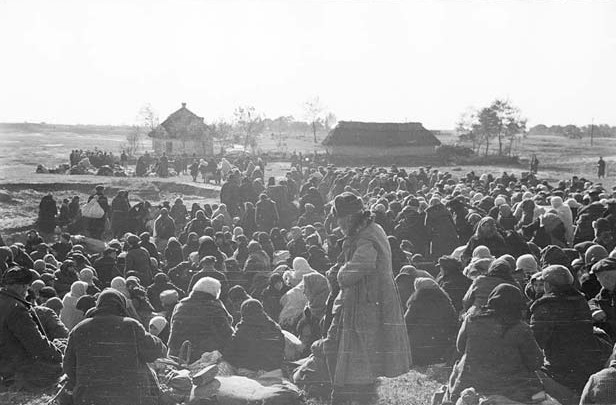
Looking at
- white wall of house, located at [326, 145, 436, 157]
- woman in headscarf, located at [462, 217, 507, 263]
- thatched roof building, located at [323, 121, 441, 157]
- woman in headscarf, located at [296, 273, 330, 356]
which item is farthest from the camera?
thatched roof building, located at [323, 121, 441, 157]

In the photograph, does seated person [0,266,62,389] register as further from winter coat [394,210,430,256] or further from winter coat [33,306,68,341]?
winter coat [394,210,430,256]

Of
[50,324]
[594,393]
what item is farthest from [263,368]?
[594,393]

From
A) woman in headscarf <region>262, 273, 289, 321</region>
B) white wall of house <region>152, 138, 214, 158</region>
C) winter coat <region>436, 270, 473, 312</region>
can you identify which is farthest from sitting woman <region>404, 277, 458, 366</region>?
white wall of house <region>152, 138, 214, 158</region>

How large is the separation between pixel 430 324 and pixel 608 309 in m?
1.78

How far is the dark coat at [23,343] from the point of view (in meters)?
5.90

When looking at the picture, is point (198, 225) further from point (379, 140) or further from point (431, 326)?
point (379, 140)

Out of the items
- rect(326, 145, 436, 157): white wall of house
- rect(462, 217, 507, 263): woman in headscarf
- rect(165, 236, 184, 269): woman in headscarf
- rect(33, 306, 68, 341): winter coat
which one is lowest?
rect(165, 236, 184, 269): woman in headscarf

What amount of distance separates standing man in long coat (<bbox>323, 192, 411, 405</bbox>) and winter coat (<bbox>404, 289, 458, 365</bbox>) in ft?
4.67

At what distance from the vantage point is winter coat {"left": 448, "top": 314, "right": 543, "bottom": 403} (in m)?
5.04

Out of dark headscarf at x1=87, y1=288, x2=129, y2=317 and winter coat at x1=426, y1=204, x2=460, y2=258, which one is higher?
dark headscarf at x1=87, y1=288, x2=129, y2=317

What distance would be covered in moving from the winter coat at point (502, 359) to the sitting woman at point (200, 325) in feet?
8.93

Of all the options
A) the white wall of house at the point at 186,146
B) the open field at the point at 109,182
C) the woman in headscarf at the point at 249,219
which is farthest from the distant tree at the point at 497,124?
the woman in headscarf at the point at 249,219

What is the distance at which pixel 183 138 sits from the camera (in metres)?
51.3

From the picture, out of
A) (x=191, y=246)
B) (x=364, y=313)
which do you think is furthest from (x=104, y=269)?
(x=364, y=313)
